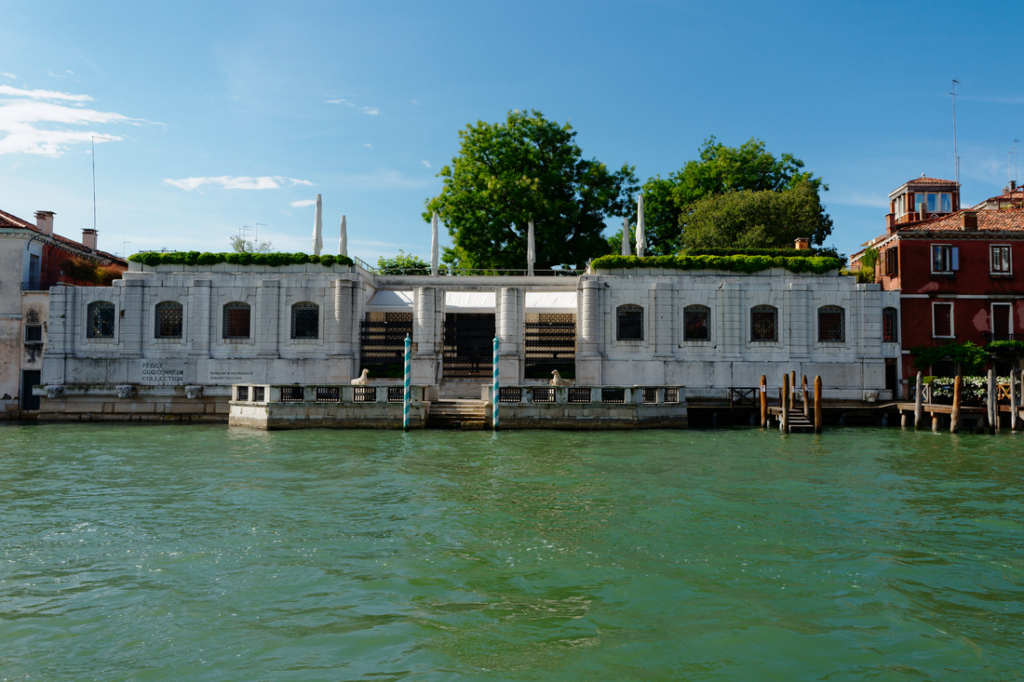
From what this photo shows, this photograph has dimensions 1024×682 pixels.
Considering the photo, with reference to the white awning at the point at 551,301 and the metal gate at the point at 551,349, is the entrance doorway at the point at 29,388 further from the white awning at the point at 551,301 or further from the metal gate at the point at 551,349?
the white awning at the point at 551,301

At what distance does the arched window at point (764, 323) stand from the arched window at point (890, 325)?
17.5 ft

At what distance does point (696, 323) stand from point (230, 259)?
69.9 ft

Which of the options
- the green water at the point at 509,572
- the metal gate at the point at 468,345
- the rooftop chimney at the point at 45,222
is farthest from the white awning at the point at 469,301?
the rooftop chimney at the point at 45,222

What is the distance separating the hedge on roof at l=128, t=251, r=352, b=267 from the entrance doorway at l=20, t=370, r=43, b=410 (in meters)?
6.68

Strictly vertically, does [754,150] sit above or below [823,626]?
above

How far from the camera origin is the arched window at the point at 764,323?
102 ft

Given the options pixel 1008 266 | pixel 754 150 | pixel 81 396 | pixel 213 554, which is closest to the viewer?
pixel 213 554

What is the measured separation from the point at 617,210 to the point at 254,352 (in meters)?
23.5

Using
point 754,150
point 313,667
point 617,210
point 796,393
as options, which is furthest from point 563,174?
point 313,667

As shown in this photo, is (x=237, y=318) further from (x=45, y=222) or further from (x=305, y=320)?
(x=45, y=222)

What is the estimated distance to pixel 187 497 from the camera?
13078 mm

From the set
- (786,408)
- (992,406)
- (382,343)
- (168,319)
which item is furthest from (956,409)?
(168,319)

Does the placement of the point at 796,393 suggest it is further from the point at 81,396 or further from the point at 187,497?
the point at 81,396

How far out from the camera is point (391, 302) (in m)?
32.2
